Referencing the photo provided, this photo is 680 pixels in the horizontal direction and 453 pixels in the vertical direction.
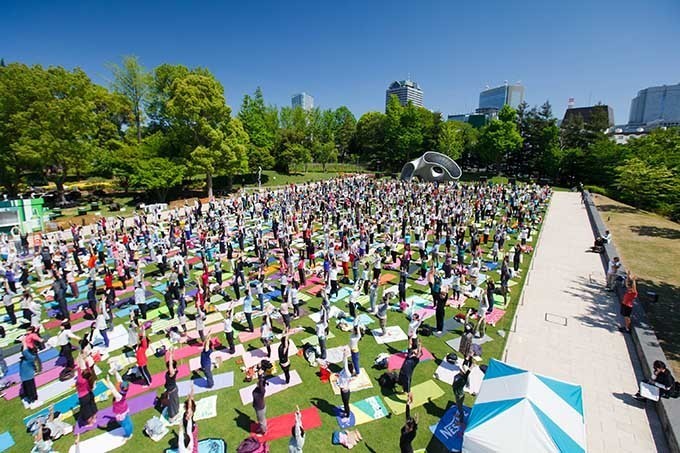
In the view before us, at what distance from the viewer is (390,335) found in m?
10.4

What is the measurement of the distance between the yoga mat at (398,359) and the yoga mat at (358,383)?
0.74 m

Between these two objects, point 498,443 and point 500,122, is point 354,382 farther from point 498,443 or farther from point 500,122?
point 500,122

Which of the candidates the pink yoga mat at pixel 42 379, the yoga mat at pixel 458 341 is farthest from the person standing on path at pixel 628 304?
the pink yoga mat at pixel 42 379

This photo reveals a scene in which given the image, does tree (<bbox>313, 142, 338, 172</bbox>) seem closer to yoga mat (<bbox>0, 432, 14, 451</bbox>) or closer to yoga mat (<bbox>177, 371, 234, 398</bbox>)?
yoga mat (<bbox>177, 371, 234, 398</bbox>)

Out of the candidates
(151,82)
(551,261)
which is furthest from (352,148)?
(551,261)

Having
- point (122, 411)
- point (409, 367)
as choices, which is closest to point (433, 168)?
point (409, 367)

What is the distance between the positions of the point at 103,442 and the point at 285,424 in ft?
11.6

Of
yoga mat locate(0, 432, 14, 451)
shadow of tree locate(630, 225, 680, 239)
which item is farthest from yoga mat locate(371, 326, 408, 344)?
shadow of tree locate(630, 225, 680, 239)

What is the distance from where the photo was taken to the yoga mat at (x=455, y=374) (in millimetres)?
8062

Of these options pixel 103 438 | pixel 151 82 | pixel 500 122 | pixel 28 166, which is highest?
pixel 151 82

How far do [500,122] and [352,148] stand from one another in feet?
120

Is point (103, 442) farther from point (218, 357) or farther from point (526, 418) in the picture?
point (526, 418)

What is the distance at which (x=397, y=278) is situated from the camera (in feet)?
48.9

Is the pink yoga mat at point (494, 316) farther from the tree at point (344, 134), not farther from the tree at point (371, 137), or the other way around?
the tree at point (344, 134)
